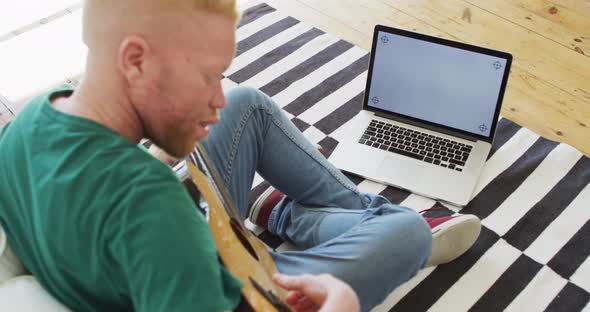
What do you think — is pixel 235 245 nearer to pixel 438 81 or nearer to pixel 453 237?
pixel 453 237

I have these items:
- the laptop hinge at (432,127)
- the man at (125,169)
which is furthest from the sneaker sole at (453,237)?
→ the man at (125,169)

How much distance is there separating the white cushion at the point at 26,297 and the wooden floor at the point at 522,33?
135 cm

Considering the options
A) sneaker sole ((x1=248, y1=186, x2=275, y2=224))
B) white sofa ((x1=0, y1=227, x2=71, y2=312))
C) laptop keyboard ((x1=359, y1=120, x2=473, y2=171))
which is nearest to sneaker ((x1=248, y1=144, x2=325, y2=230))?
sneaker sole ((x1=248, y1=186, x2=275, y2=224))

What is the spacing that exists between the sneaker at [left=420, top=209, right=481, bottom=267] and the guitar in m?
0.39

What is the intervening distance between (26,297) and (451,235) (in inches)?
33.6

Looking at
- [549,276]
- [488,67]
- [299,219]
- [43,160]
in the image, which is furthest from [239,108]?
[549,276]

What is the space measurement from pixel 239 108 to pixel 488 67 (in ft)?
2.10

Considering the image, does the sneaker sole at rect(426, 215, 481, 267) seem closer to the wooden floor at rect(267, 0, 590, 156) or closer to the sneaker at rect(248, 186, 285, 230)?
the sneaker at rect(248, 186, 285, 230)

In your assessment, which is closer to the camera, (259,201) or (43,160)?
(43,160)

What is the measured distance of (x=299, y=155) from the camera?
52.9 inches

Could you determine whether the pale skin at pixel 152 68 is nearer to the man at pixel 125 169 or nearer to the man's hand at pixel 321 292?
the man at pixel 125 169

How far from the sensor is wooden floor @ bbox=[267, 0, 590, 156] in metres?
1.81

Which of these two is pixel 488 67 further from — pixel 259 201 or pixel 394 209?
pixel 259 201

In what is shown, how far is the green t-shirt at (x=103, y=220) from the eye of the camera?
74cm
